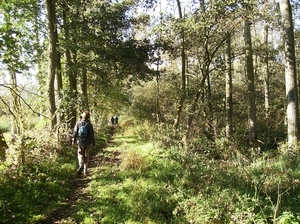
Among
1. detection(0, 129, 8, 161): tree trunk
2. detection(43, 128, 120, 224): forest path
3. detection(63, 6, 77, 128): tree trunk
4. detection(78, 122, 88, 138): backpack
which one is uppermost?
detection(63, 6, 77, 128): tree trunk

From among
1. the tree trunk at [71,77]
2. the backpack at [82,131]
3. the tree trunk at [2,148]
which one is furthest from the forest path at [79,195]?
the tree trunk at [71,77]

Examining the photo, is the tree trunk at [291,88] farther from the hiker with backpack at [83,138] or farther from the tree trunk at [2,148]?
the tree trunk at [2,148]

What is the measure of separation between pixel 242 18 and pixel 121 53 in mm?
6232

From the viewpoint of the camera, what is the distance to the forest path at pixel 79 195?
201 inches

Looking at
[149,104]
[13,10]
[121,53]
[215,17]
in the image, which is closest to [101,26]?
[121,53]

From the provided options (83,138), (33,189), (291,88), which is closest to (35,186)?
(33,189)

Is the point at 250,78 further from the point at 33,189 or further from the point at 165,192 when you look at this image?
the point at 33,189

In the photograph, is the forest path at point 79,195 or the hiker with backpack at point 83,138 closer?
the forest path at point 79,195

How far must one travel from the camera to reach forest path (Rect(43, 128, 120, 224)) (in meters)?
5.12

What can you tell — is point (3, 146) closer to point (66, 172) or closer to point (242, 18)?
point (66, 172)

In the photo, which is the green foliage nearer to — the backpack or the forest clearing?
the forest clearing

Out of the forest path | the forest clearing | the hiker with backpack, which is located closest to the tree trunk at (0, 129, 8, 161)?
the forest clearing

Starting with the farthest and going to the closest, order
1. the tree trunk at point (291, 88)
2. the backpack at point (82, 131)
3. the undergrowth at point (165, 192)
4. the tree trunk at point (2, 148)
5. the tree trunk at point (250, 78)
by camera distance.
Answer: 1. the tree trunk at point (250, 78)
2. the tree trunk at point (291, 88)
3. the backpack at point (82, 131)
4. the tree trunk at point (2, 148)
5. the undergrowth at point (165, 192)

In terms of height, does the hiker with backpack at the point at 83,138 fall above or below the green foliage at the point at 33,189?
above
